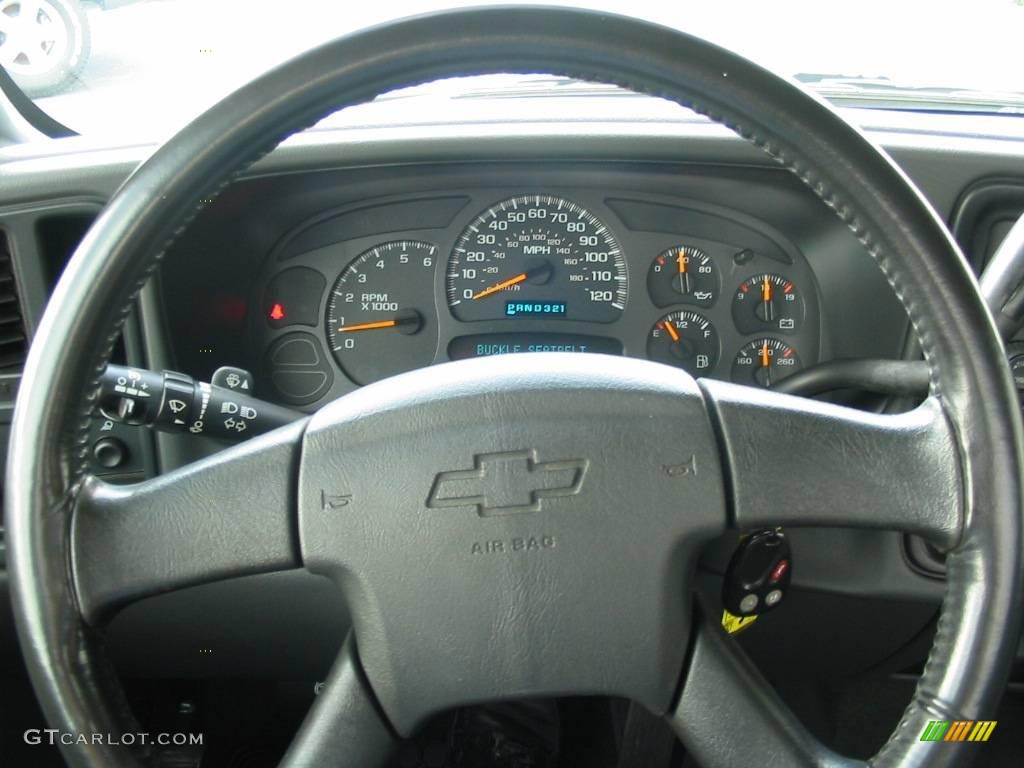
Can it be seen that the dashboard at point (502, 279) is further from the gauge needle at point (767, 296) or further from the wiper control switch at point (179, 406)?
the wiper control switch at point (179, 406)

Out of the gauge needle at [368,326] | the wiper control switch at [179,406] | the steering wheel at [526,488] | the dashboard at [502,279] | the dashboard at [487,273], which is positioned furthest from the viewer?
the gauge needle at [368,326]

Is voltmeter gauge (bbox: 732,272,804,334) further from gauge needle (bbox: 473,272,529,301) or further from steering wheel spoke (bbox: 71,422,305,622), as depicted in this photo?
steering wheel spoke (bbox: 71,422,305,622)

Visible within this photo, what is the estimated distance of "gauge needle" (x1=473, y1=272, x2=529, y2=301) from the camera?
78.2 inches

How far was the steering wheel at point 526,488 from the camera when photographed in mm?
909

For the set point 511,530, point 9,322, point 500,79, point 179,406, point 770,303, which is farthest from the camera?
point 500,79

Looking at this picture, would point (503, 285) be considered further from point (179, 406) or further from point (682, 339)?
point (179, 406)

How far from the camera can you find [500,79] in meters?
2.20

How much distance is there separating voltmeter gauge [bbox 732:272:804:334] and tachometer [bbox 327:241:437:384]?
556 mm

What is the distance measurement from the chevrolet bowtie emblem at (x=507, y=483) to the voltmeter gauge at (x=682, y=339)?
106 centimetres

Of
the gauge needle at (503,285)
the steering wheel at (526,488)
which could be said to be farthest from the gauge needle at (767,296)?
the steering wheel at (526,488)

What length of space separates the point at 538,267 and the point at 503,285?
7 centimetres

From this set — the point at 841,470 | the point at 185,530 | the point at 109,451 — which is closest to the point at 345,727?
the point at 185,530

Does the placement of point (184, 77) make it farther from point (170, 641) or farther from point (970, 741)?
point (970, 741)

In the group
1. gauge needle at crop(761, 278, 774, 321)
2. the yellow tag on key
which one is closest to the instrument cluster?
gauge needle at crop(761, 278, 774, 321)
